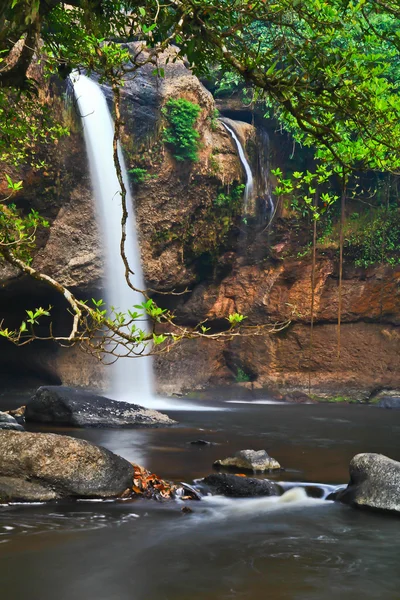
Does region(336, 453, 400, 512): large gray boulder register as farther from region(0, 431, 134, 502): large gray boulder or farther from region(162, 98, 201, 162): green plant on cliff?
region(162, 98, 201, 162): green plant on cliff

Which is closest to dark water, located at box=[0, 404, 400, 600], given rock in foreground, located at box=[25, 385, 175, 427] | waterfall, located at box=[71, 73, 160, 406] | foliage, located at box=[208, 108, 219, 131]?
rock in foreground, located at box=[25, 385, 175, 427]

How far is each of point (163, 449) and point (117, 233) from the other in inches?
398

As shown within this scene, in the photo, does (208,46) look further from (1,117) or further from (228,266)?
(228,266)

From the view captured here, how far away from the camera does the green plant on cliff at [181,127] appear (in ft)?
67.5

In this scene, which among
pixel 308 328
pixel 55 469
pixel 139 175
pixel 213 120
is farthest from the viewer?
pixel 308 328

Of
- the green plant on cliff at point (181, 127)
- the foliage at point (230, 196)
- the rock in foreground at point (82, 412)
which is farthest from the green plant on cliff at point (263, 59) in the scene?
the foliage at point (230, 196)

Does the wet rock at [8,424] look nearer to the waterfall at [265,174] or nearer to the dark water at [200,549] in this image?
the dark water at [200,549]

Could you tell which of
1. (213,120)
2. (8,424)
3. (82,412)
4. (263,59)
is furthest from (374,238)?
(263,59)

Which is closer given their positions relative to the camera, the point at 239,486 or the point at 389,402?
the point at 239,486

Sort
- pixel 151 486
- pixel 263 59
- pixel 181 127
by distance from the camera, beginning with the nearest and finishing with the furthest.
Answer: pixel 263 59, pixel 151 486, pixel 181 127

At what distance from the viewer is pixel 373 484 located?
7910mm

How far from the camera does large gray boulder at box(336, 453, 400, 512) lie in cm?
768

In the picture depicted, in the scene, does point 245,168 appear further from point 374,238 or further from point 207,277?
point 374,238

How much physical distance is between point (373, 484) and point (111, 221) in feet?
44.9
